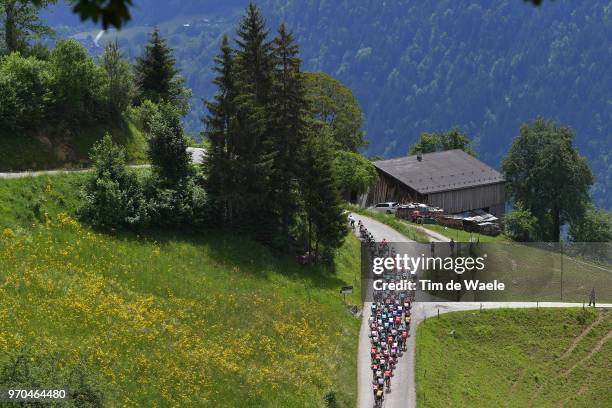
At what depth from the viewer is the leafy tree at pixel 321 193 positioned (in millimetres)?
52250

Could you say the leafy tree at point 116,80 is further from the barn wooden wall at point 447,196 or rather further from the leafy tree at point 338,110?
the barn wooden wall at point 447,196

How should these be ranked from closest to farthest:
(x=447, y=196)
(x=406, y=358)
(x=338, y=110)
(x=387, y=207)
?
(x=406, y=358) < (x=387, y=207) < (x=447, y=196) < (x=338, y=110)

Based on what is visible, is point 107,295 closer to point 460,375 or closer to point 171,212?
point 171,212

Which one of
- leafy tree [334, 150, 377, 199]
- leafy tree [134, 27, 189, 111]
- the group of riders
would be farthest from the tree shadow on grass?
leafy tree [334, 150, 377, 199]

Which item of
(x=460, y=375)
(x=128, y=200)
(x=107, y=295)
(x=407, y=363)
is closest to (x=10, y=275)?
(x=107, y=295)

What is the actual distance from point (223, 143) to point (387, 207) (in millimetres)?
36892

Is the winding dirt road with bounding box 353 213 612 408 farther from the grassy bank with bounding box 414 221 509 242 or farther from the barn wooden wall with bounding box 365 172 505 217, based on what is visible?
the barn wooden wall with bounding box 365 172 505 217

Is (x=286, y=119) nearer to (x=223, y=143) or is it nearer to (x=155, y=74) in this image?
(x=223, y=143)

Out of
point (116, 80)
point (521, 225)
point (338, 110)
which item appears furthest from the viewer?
point (338, 110)

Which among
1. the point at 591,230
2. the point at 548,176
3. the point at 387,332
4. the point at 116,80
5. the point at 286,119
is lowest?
the point at 387,332

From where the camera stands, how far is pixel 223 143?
5131 cm

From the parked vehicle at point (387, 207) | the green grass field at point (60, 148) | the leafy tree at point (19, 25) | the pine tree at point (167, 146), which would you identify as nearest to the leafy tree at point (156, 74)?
the green grass field at point (60, 148)

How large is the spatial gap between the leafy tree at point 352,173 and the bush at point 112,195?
121 feet

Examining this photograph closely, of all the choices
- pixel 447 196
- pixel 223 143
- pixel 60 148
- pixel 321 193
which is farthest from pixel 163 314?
pixel 447 196
